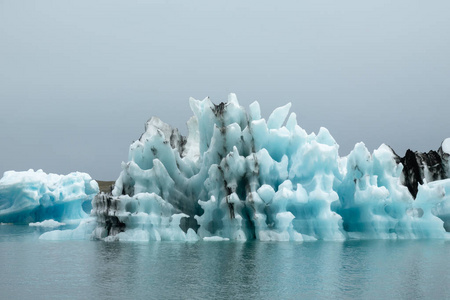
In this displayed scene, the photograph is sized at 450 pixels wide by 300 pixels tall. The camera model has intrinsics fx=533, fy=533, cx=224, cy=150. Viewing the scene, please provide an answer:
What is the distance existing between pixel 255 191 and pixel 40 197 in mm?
33380

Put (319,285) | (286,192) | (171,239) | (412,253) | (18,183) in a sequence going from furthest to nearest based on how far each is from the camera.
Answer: (18,183) < (171,239) < (286,192) < (412,253) < (319,285)

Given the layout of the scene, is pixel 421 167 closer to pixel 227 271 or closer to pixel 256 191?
pixel 256 191

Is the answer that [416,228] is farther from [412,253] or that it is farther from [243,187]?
[243,187]

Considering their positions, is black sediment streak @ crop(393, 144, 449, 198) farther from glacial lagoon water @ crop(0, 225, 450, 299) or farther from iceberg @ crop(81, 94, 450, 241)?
glacial lagoon water @ crop(0, 225, 450, 299)

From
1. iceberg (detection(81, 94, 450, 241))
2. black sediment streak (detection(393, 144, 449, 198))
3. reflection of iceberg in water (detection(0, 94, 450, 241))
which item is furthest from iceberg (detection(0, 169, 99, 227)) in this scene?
black sediment streak (detection(393, 144, 449, 198))

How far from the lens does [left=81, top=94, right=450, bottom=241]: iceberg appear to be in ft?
94.3

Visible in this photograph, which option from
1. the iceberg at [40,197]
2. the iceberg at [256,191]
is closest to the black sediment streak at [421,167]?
the iceberg at [256,191]

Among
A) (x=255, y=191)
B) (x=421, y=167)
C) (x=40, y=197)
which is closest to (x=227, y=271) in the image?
(x=255, y=191)

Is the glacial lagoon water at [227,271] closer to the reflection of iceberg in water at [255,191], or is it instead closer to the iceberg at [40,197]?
the reflection of iceberg in water at [255,191]

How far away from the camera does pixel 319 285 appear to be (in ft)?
52.4

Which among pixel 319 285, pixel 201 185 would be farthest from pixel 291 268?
pixel 201 185

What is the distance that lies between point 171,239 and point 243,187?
4.93 meters

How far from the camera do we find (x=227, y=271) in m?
18.2

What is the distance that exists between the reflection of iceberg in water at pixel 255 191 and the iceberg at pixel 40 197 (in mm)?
22750
